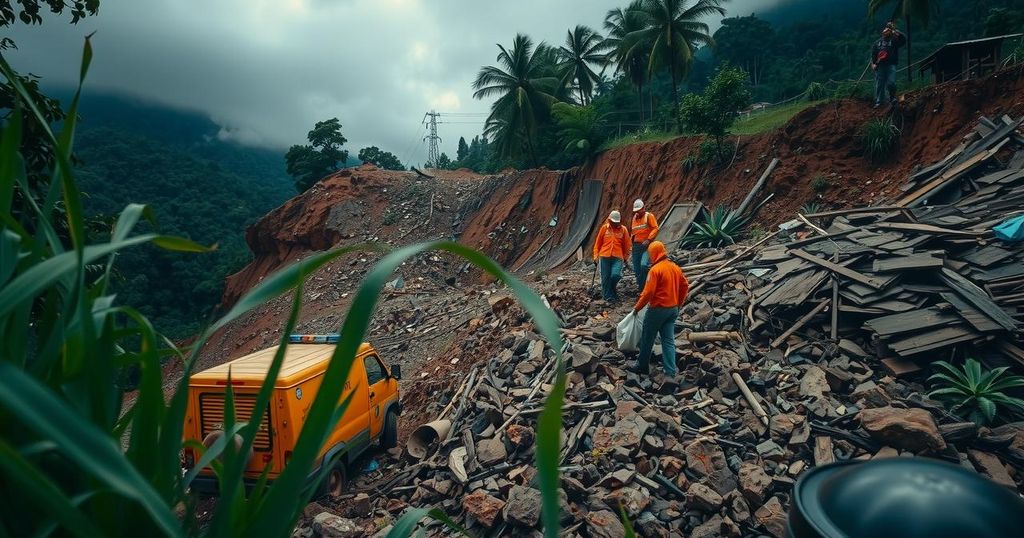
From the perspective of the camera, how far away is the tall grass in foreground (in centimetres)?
70

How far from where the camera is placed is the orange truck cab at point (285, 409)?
5.95 m

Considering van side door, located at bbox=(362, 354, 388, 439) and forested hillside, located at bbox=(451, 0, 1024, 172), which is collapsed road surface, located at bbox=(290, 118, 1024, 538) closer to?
van side door, located at bbox=(362, 354, 388, 439)

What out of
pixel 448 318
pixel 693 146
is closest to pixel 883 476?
pixel 448 318

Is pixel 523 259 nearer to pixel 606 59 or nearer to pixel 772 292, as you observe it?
pixel 772 292

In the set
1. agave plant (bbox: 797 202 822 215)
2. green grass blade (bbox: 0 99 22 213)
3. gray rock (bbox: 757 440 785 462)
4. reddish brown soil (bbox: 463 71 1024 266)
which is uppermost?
green grass blade (bbox: 0 99 22 213)

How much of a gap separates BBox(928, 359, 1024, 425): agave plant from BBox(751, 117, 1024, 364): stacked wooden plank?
1.63 ft

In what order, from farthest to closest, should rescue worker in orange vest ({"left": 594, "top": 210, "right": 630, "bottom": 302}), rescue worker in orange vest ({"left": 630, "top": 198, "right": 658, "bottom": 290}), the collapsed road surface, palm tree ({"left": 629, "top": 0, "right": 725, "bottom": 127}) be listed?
palm tree ({"left": 629, "top": 0, "right": 725, "bottom": 127}) < rescue worker in orange vest ({"left": 630, "top": 198, "right": 658, "bottom": 290}) < rescue worker in orange vest ({"left": 594, "top": 210, "right": 630, "bottom": 302}) < the collapsed road surface

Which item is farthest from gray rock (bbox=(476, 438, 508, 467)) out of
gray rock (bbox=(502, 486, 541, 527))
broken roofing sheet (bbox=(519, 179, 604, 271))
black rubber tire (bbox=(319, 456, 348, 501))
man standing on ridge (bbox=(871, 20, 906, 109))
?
man standing on ridge (bbox=(871, 20, 906, 109))

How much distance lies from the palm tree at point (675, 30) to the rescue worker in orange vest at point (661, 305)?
2441cm

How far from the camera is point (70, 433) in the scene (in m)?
0.67

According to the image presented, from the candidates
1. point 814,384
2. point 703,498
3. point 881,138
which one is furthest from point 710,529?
point 881,138

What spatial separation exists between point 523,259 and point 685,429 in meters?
16.4

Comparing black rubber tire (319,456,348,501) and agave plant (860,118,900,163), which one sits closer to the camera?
black rubber tire (319,456,348,501)

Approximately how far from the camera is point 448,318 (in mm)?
14227
